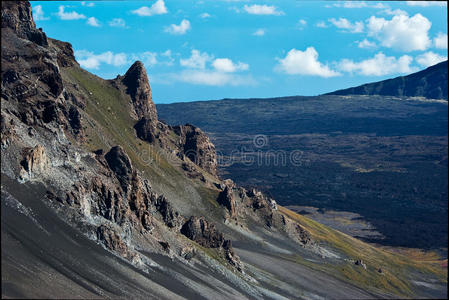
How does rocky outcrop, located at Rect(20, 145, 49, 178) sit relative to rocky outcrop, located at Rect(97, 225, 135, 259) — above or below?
above

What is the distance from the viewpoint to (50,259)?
10100cm

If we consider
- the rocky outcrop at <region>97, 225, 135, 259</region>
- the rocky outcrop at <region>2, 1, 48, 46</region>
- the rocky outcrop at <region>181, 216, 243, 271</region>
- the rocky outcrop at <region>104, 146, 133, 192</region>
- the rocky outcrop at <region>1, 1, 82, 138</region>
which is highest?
the rocky outcrop at <region>2, 1, 48, 46</region>

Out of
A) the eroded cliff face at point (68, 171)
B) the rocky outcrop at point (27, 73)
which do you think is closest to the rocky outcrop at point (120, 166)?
the eroded cliff face at point (68, 171)

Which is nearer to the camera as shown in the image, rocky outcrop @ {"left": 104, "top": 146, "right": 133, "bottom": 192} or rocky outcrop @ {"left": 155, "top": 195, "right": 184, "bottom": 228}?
rocky outcrop @ {"left": 104, "top": 146, "right": 133, "bottom": 192}

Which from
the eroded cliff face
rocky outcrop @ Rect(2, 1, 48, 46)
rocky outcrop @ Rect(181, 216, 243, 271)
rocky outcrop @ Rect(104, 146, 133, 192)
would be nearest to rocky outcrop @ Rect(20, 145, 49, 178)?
the eroded cliff face

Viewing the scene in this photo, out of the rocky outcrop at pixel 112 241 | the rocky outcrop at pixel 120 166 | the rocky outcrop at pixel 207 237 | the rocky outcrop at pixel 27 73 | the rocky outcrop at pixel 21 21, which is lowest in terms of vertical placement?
the rocky outcrop at pixel 207 237

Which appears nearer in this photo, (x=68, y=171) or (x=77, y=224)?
(x=77, y=224)

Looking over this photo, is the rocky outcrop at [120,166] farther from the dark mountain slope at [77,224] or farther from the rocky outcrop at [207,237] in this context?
the rocky outcrop at [207,237]

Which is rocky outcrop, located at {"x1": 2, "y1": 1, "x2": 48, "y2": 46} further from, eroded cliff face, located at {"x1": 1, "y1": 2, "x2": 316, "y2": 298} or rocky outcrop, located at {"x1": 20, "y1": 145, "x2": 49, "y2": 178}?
rocky outcrop, located at {"x1": 20, "y1": 145, "x2": 49, "y2": 178}

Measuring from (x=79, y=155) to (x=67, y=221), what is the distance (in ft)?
112

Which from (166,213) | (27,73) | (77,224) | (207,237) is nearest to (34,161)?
(77,224)

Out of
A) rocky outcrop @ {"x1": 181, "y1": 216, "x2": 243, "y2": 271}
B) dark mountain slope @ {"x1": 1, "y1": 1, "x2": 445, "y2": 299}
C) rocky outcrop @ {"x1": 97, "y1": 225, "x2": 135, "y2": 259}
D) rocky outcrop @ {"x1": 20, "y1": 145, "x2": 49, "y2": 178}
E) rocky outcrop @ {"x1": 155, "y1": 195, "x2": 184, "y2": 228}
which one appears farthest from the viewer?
rocky outcrop @ {"x1": 155, "y1": 195, "x2": 184, "y2": 228}

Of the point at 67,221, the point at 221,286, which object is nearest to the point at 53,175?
the point at 67,221

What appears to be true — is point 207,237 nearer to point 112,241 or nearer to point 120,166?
point 120,166
